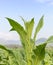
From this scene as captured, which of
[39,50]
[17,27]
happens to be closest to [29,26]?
[17,27]

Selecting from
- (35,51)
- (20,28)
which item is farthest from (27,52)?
(20,28)

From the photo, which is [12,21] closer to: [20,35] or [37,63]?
[20,35]

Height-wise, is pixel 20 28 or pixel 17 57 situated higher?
pixel 20 28

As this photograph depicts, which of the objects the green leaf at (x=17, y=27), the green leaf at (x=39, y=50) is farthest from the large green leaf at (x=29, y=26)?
the green leaf at (x=39, y=50)

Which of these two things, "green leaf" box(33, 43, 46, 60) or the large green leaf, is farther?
the large green leaf

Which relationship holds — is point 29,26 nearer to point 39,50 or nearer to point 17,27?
point 17,27

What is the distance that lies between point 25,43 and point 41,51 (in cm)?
18

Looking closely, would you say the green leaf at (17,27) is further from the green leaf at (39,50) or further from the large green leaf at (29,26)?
the green leaf at (39,50)

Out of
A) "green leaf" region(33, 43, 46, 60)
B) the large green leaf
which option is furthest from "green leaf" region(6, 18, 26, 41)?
"green leaf" region(33, 43, 46, 60)

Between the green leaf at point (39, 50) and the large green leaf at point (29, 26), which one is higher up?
the large green leaf at point (29, 26)

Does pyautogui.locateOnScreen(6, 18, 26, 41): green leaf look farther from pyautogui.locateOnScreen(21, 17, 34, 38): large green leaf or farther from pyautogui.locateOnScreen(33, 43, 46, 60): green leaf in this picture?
pyautogui.locateOnScreen(33, 43, 46, 60): green leaf

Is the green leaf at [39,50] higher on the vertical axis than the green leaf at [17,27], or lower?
lower

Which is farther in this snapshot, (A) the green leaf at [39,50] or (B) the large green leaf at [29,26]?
(B) the large green leaf at [29,26]

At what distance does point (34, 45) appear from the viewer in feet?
8.68
